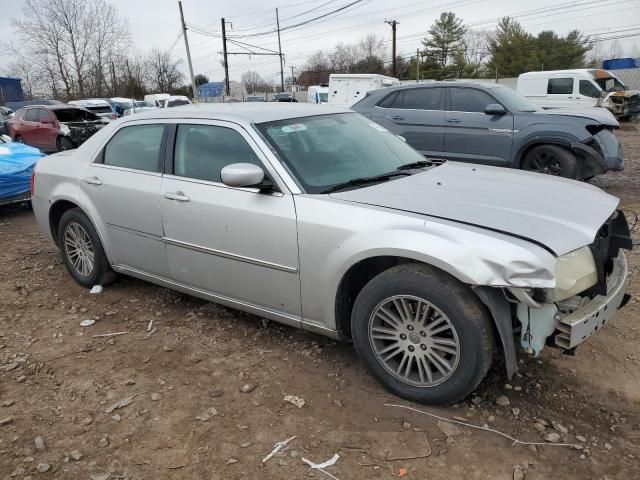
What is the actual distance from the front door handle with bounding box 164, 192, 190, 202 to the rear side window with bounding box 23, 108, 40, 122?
13906mm

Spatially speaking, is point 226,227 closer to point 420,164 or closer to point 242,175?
point 242,175

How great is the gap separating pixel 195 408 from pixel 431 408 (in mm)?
1299

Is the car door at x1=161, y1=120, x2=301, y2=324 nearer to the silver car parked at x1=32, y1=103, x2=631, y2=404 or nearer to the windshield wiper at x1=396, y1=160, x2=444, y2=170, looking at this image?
the silver car parked at x1=32, y1=103, x2=631, y2=404

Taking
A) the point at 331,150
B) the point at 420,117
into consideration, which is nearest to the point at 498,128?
the point at 420,117

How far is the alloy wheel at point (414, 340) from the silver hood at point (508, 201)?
515 millimetres

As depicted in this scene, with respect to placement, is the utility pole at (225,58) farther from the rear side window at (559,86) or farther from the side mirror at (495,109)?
the side mirror at (495,109)

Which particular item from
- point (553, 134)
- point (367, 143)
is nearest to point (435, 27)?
point (553, 134)

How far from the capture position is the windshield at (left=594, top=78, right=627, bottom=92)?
64.8 feet

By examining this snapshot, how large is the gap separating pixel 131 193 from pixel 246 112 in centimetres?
110

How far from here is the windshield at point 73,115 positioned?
50.6 ft

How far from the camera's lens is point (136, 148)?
13.7 feet

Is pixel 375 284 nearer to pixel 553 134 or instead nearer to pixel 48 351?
pixel 48 351

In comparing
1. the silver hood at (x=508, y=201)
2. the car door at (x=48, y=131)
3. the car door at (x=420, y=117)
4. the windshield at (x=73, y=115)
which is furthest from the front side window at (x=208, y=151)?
the windshield at (x=73, y=115)

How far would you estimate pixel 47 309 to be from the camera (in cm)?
443
